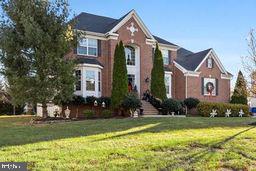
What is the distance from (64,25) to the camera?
2172 centimetres

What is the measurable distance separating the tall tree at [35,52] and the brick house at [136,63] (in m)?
3.24

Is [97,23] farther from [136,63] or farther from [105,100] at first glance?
[105,100]

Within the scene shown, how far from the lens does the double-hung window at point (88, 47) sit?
2811 cm

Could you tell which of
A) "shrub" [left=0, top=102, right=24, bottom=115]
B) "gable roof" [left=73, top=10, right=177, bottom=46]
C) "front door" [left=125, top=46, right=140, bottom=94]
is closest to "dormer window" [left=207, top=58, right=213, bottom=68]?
"gable roof" [left=73, top=10, right=177, bottom=46]

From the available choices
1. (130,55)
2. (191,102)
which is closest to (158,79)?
(130,55)

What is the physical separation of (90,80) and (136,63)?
513cm

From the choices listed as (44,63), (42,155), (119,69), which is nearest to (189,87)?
(119,69)

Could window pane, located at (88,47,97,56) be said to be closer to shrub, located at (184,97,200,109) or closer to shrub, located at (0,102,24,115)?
shrub, located at (184,97,200,109)

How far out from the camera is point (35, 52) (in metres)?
21.0

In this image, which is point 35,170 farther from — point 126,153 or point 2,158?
point 126,153

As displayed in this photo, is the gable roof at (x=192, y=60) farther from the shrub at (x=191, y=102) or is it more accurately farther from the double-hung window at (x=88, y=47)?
the double-hung window at (x=88, y=47)

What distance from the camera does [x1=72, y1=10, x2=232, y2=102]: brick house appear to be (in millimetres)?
27812

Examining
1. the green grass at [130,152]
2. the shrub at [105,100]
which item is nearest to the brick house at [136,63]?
the shrub at [105,100]

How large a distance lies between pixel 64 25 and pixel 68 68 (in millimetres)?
2752
